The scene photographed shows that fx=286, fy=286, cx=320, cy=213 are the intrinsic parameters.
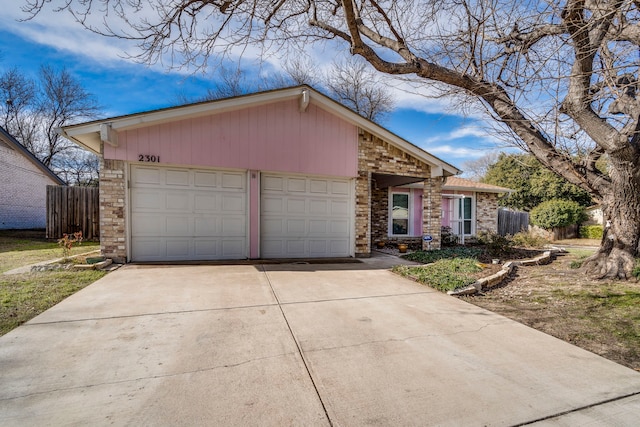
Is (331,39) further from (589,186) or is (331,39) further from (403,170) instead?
(589,186)

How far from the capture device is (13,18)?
4.54 metres

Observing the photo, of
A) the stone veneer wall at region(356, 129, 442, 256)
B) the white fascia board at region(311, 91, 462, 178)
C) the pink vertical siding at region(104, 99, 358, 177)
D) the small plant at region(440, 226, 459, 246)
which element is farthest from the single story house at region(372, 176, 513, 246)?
the pink vertical siding at region(104, 99, 358, 177)

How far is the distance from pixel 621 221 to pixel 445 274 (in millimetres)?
3585

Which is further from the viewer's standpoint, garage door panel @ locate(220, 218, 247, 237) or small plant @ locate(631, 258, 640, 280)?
garage door panel @ locate(220, 218, 247, 237)

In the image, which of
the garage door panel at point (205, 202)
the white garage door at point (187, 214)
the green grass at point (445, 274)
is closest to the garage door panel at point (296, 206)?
Result: the white garage door at point (187, 214)

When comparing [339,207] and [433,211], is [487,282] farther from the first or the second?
[433,211]

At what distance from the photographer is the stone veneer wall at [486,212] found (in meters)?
13.8

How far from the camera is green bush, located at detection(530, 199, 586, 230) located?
16.8m

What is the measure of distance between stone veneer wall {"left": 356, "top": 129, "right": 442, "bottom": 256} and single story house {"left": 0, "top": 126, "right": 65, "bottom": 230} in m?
16.1

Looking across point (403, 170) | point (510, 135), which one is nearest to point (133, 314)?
point (510, 135)

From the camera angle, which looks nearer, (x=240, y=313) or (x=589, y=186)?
(x=240, y=313)

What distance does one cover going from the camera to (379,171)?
28.8 ft

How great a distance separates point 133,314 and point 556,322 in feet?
17.9

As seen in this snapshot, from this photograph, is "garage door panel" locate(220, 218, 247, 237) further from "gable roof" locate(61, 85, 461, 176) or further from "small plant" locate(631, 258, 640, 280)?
"small plant" locate(631, 258, 640, 280)
